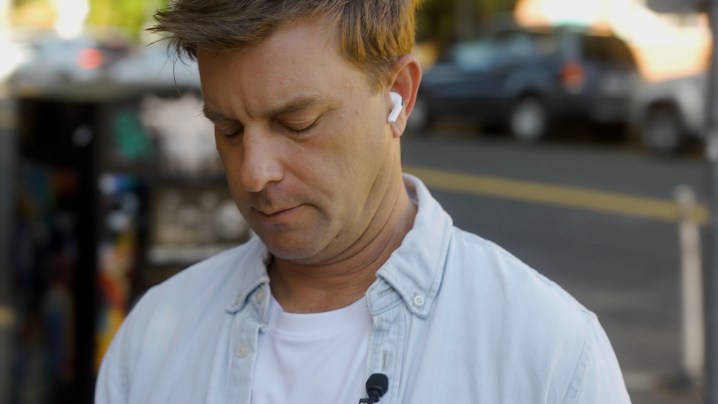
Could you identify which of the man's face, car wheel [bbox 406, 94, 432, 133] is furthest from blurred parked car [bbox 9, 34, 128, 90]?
the man's face

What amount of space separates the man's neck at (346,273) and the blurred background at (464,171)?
0.41m

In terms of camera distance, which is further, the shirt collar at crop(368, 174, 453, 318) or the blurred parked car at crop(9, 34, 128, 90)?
the blurred parked car at crop(9, 34, 128, 90)

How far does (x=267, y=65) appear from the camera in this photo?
172 cm

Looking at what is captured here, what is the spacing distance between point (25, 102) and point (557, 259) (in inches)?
241

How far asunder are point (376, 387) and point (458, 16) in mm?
26462

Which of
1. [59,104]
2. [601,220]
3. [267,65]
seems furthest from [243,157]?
[601,220]

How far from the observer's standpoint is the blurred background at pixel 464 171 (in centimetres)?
495

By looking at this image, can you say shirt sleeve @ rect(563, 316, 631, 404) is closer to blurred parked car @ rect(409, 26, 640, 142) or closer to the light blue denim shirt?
the light blue denim shirt

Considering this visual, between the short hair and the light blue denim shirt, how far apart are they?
0.97 ft

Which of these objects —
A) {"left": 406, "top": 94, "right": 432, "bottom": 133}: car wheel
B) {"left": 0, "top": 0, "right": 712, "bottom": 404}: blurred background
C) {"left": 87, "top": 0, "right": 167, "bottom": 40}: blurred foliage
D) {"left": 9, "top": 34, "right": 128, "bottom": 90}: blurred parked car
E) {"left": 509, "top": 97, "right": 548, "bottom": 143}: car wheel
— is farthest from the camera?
{"left": 87, "top": 0, "right": 167, "bottom": 40}: blurred foliage

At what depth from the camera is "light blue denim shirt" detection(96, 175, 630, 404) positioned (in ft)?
5.59

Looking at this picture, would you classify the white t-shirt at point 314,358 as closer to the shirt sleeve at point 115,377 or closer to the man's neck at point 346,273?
the man's neck at point 346,273

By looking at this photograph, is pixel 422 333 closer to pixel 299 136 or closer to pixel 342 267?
pixel 342 267

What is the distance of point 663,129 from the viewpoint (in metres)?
16.9
